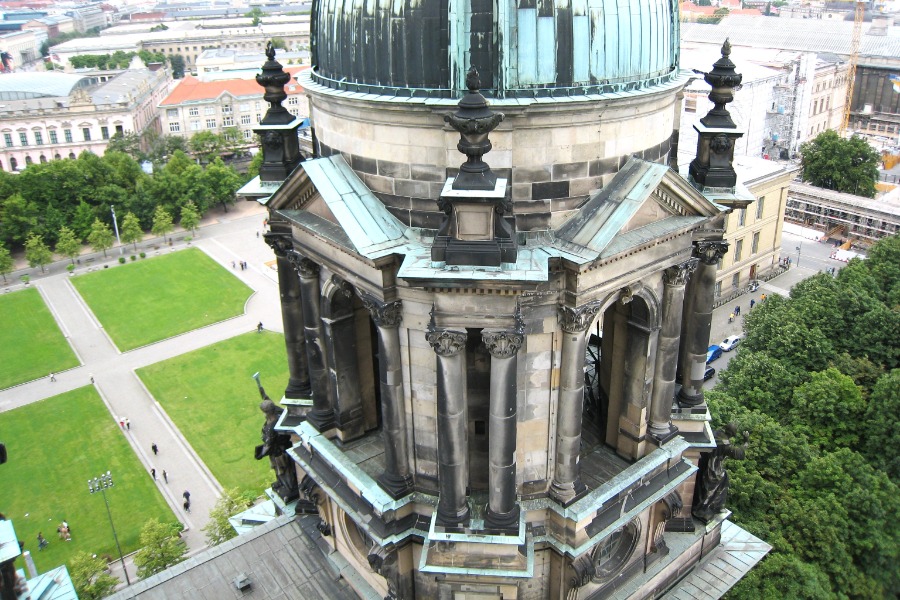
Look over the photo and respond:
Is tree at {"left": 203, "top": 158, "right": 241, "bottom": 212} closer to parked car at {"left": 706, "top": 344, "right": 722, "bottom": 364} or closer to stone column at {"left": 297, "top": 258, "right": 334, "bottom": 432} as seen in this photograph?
parked car at {"left": 706, "top": 344, "right": 722, "bottom": 364}

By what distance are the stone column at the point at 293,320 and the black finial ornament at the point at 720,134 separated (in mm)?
17504

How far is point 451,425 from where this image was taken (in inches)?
938

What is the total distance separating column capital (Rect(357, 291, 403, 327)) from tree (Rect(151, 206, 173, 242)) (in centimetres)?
11136

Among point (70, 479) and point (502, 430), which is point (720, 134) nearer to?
point (502, 430)

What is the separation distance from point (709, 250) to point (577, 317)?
332 inches

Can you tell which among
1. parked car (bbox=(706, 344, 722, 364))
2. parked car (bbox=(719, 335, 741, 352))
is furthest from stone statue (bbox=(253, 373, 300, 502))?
parked car (bbox=(719, 335, 741, 352))

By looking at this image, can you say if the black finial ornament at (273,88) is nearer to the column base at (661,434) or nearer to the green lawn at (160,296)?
the column base at (661,434)

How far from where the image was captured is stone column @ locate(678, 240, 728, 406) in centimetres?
2941

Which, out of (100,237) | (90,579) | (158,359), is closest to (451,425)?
(90,579)

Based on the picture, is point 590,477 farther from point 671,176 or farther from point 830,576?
point 830,576

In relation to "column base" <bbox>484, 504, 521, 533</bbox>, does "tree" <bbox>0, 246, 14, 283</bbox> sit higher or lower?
lower

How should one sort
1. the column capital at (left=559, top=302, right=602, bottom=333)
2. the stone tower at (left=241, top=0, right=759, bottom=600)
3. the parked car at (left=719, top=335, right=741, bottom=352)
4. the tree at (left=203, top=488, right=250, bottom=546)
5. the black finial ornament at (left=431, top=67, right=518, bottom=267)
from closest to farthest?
the black finial ornament at (left=431, top=67, right=518, bottom=267)
the stone tower at (left=241, top=0, right=759, bottom=600)
the column capital at (left=559, top=302, right=602, bottom=333)
the tree at (left=203, top=488, right=250, bottom=546)
the parked car at (left=719, top=335, right=741, bottom=352)

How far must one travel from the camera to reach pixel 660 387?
28562 millimetres

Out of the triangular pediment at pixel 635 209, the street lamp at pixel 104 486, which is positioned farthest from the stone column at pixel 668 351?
the street lamp at pixel 104 486
